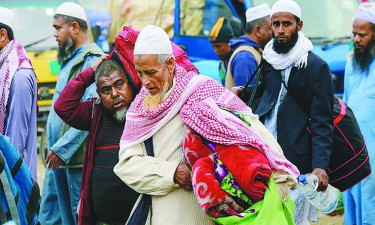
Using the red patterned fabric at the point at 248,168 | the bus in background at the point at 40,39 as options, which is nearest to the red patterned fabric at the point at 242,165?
the red patterned fabric at the point at 248,168

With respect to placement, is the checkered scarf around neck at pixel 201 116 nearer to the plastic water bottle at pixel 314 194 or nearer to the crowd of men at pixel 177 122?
the crowd of men at pixel 177 122

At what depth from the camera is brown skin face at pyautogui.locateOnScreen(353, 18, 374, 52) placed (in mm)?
6997

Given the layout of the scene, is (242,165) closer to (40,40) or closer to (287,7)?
(287,7)

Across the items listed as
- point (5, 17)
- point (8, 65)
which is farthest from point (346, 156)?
point (5, 17)

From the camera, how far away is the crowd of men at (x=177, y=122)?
4035mm

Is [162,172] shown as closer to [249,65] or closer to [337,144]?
[337,144]

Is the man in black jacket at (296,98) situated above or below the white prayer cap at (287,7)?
below

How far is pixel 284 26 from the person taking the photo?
552 centimetres

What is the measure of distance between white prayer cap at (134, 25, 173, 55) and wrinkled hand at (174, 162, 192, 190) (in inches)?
24.1

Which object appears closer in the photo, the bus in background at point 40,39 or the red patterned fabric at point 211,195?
the red patterned fabric at point 211,195

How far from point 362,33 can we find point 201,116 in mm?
3420

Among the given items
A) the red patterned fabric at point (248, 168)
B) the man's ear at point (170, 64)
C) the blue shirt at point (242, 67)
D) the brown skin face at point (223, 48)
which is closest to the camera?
the red patterned fabric at point (248, 168)

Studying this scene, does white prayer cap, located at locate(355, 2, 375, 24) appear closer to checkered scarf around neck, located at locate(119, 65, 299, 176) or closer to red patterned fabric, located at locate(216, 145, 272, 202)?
checkered scarf around neck, located at locate(119, 65, 299, 176)

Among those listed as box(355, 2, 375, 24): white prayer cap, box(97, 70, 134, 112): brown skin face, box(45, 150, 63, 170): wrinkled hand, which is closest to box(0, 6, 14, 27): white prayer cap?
box(45, 150, 63, 170): wrinkled hand
